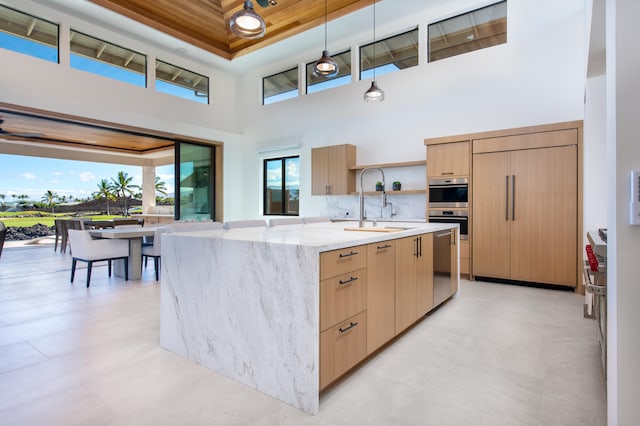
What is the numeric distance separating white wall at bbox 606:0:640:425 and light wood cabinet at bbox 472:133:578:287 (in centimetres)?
345

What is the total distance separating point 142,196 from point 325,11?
9809mm

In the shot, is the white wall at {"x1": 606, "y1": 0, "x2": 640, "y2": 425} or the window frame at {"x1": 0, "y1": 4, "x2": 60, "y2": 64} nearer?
the white wall at {"x1": 606, "y1": 0, "x2": 640, "y2": 425}

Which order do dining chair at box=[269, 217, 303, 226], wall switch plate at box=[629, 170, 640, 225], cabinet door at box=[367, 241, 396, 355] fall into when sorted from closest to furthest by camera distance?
wall switch plate at box=[629, 170, 640, 225] → cabinet door at box=[367, 241, 396, 355] → dining chair at box=[269, 217, 303, 226]

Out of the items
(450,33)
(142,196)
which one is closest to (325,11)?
(450,33)

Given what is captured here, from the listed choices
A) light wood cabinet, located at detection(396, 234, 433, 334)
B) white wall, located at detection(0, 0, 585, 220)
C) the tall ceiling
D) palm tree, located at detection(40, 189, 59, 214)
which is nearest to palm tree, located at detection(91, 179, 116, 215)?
palm tree, located at detection(40, 189, 59, 214)

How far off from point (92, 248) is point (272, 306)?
368 centimetres

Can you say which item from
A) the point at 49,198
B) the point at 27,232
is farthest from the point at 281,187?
the point at 27,232

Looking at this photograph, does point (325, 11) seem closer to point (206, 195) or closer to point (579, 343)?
point (206, 195)

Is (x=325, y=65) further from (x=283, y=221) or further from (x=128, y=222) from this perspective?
(x=128, y=222)

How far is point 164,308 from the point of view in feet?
7.93

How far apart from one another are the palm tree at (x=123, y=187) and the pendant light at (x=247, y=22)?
1109 cm

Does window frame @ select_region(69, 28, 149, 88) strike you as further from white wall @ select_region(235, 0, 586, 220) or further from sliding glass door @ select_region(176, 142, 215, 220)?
white wall @ select_region(235, 0, 586, 220)

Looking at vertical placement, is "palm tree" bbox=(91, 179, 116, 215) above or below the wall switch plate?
above

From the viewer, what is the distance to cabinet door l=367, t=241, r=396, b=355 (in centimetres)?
211
